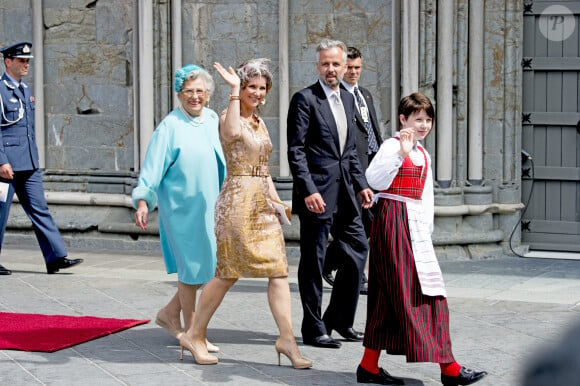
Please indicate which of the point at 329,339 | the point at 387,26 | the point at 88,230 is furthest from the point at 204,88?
the point at 88,230

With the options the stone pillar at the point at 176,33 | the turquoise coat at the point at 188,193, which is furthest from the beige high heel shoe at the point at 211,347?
the stone pillar at the point at 176,33

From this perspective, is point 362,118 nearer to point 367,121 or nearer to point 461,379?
point 367,121

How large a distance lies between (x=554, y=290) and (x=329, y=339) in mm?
2447

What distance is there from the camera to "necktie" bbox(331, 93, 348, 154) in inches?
213

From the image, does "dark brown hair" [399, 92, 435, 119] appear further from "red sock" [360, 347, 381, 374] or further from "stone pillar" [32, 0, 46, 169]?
"stone pillar" [32, 0, 46, 169]

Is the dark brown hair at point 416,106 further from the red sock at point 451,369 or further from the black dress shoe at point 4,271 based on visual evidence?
the black dress shoe at point 4,271

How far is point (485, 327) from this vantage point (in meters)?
5.73

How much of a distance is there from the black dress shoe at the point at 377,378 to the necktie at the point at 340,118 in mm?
1422

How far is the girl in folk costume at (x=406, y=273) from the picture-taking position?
14.0 feet

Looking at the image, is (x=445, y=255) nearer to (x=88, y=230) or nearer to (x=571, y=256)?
(x=571, y=256)

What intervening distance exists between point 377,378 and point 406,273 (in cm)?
48

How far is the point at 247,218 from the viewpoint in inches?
186

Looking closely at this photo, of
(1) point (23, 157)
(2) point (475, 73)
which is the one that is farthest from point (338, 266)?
(2) point (475, 73)

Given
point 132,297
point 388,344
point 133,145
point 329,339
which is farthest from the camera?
point 133,145
